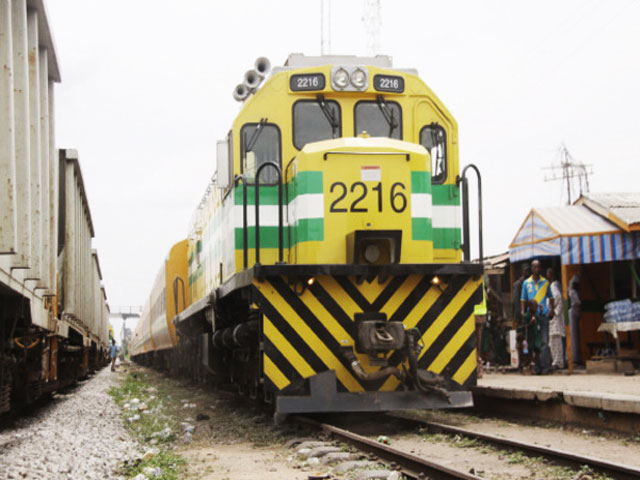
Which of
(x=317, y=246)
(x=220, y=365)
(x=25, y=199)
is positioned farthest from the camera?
(x=220, y=365)

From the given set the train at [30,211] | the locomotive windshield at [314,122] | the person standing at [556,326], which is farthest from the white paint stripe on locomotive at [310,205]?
the person standing at [556,326]

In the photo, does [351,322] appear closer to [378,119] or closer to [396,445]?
[396,445]

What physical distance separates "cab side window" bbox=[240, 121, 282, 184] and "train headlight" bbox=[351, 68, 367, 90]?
0.89 metres

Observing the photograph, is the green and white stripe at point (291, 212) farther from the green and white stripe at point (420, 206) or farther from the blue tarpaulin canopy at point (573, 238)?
the blue tarpaulin canopy at point (573, 238)

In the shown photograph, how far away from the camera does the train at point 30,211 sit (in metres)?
5.47

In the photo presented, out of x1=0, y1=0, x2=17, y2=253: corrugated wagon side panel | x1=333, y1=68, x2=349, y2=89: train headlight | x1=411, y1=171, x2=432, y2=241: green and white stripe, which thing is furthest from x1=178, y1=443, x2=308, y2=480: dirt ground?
x1=333, y1=68, x2=349, y2=89: train headlight

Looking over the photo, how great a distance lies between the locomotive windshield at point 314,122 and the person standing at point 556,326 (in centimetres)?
572

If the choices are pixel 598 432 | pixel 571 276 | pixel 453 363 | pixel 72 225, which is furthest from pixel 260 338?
pixel 571 276

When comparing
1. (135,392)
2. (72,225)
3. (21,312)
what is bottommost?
(135,392)

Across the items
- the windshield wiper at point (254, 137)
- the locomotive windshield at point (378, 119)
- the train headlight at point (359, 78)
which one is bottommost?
the windshield wiper at point (254, 137)

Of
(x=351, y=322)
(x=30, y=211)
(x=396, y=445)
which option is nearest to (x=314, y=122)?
(x=351, y=322)

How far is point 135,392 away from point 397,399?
9.47 m

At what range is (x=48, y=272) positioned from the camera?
8438 millimetres

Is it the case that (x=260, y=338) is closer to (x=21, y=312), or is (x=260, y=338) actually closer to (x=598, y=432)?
(x=21, y=312)
